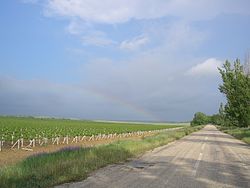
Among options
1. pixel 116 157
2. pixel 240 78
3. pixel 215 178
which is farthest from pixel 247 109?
pixel 215 178

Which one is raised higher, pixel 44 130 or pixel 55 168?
pixel 44 130

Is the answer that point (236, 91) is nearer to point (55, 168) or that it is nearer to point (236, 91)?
point (236, 91)

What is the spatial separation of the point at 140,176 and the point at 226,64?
164 feet

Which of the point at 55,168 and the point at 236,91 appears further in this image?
the point at 236,91

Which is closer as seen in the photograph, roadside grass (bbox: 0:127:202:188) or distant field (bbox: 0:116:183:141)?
roadside grass (bbox: 0:127:202:188)

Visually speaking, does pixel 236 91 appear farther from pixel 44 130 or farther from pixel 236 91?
pixel 44 130

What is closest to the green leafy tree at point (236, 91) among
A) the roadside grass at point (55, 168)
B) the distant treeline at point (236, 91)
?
the distant treeline at point (236, 91)

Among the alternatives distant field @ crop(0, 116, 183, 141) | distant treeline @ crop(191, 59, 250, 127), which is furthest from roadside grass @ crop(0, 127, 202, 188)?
distant treeline @ crop(191, 59, 250, 127)

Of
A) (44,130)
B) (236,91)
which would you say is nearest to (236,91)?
(236,91)

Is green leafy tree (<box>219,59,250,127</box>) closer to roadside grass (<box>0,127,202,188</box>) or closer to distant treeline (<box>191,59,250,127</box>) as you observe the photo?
distant treeline (<box>191,59,250,127</box>)

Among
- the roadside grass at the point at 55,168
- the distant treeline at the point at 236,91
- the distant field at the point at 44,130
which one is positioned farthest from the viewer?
the distant treeline at the point at 236,91

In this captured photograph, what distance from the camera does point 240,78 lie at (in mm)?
57031

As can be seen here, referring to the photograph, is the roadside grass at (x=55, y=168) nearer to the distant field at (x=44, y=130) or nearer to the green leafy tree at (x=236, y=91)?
the distant field at (x=44, y=130)

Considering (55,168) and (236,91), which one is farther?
(236,91)
